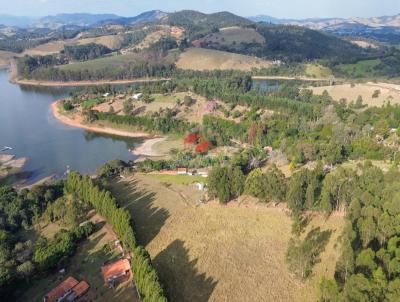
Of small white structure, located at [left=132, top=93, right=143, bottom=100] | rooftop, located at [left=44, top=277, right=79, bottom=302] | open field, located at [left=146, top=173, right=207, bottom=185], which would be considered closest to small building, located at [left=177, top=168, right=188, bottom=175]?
open field, located at [left=146, top=173, right=207, bottom=185]

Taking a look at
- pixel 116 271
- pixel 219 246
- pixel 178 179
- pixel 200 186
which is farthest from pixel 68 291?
pixel 178 179

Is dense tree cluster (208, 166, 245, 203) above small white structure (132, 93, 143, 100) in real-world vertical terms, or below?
above

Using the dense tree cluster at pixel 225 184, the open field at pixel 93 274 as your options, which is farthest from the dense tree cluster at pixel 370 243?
the open field at pixel 93 274

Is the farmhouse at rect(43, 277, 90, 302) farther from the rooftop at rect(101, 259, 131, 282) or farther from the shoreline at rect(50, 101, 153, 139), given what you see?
the shoreline at rect(50, 101, 153, 139)

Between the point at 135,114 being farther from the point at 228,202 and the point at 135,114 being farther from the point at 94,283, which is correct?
the point at 94,283

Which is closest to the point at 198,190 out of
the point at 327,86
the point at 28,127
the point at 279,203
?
the point at 279,203

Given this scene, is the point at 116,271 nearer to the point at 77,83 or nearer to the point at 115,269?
the point at 115,269
